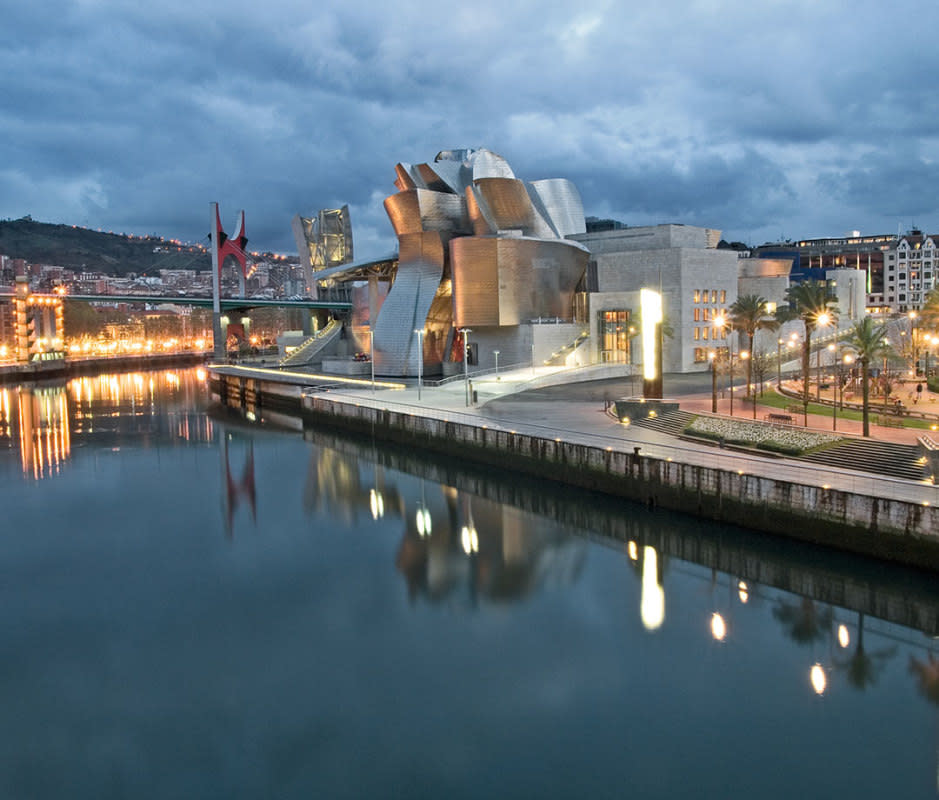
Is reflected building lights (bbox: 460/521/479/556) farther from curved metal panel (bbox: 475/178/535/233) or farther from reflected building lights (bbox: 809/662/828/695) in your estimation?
curved metal panel (bbox: 475/178/535/233)

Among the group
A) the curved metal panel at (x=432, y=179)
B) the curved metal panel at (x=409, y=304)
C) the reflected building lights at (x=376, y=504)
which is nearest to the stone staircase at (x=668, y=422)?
the reflected building lights at (x=376, y=504)

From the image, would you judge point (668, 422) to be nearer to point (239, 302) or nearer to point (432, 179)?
point (432, 179)

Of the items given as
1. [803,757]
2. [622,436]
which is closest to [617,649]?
[803,757]

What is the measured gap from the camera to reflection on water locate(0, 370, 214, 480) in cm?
3409

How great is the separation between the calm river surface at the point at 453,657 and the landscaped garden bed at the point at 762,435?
10.8 ft

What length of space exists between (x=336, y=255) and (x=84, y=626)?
58.1m

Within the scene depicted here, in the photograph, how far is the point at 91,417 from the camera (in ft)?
146

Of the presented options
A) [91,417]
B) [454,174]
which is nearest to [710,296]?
[454,174]

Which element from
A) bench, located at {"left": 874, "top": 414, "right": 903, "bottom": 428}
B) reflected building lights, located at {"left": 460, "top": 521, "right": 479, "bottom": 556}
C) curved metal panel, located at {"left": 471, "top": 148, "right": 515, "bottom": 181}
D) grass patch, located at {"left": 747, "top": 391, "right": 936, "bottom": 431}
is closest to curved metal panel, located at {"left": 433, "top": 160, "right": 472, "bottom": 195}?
curved metal panel, located at {"left": 471, "top": 148, "right": 515, "bottom": 181}

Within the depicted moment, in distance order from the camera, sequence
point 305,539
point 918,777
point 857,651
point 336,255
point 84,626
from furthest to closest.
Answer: point 336,255, point 305,539, point 84,626, point 857,651, point 918,777

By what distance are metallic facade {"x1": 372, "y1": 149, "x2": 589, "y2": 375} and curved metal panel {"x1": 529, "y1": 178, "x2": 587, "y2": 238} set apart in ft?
0.92

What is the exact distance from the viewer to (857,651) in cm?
1267

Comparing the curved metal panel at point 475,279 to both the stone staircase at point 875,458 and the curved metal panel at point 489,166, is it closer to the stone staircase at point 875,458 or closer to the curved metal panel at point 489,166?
the curved metal panel at point 489,166

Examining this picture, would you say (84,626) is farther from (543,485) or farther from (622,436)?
(622,436)
